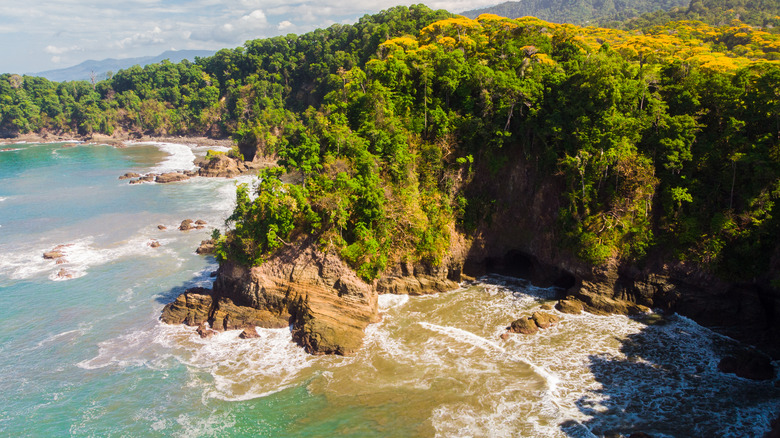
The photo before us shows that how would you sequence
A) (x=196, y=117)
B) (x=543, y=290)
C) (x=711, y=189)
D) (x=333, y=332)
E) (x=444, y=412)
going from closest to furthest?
1. (x=444, y=412)
2. (x=333, y=332)
3. (x=711, y=189)
4. (x=543, y=290)
5. (x=196, y=117)

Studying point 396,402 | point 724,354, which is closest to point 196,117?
point 396,402

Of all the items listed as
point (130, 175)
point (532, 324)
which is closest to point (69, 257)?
point (130, 175)

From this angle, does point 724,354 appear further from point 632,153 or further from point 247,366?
point 247,366

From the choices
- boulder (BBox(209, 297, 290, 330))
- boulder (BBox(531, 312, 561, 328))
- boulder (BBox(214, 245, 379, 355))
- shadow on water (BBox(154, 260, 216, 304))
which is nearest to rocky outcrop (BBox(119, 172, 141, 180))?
shadow on water (BBox(154, 260, 216, 304))

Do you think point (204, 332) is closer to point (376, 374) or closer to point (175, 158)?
point (376, 374)

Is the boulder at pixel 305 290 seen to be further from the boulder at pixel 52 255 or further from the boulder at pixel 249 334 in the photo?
the boulder at pixel 52 255

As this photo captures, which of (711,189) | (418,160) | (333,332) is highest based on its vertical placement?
(418,160)

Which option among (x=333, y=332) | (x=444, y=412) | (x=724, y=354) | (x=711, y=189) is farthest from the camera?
(x=711, y=189)
